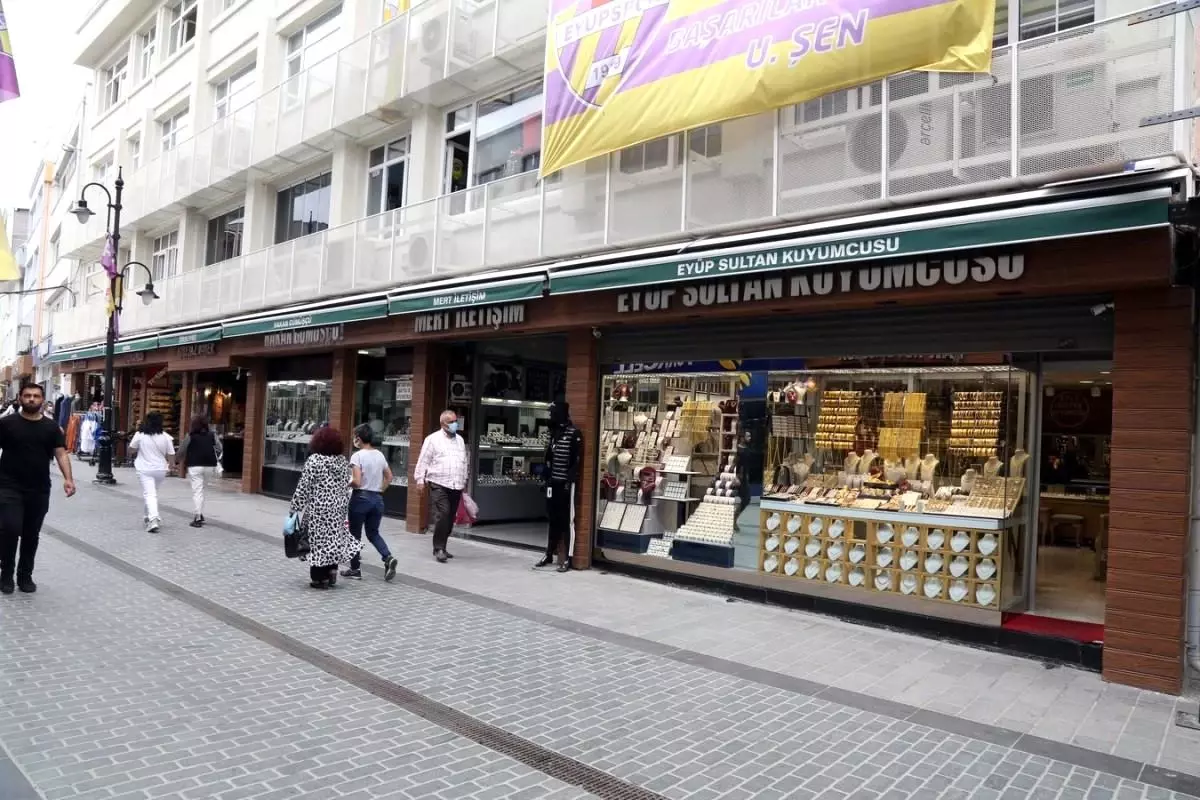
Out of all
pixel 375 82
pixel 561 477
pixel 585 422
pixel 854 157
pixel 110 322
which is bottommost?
pixel 561 477

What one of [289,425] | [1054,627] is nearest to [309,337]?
[289,425]

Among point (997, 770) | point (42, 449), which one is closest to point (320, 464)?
point (42, 449)

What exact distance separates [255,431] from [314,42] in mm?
8398

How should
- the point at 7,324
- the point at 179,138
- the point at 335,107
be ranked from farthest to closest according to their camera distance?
the point at 7,324, the point at 179,138, the point at 335,107

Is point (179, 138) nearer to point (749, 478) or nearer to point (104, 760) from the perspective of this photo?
point (749, 478)

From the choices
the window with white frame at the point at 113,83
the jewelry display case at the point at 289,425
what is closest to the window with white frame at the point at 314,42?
the jewelry display case at the point at 289,425

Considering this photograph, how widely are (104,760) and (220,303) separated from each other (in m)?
15.5

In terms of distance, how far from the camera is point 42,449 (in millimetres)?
7504

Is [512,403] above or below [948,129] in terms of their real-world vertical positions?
below

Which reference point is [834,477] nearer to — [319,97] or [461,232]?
[461,232]

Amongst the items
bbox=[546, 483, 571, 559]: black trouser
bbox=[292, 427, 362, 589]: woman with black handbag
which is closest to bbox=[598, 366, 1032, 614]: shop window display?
bbox=[546, 483, 571, 559]: black trouser

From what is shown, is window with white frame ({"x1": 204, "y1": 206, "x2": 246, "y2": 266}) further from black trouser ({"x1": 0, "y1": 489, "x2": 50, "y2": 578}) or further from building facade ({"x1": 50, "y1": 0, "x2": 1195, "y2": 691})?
black trouser ({"x1": 0, "y1": 489, "x2": 50, "y2": 578})

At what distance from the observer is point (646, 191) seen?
8891 millimetres

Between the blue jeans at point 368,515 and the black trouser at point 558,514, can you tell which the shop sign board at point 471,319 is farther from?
the blue jeans at point 368,515
